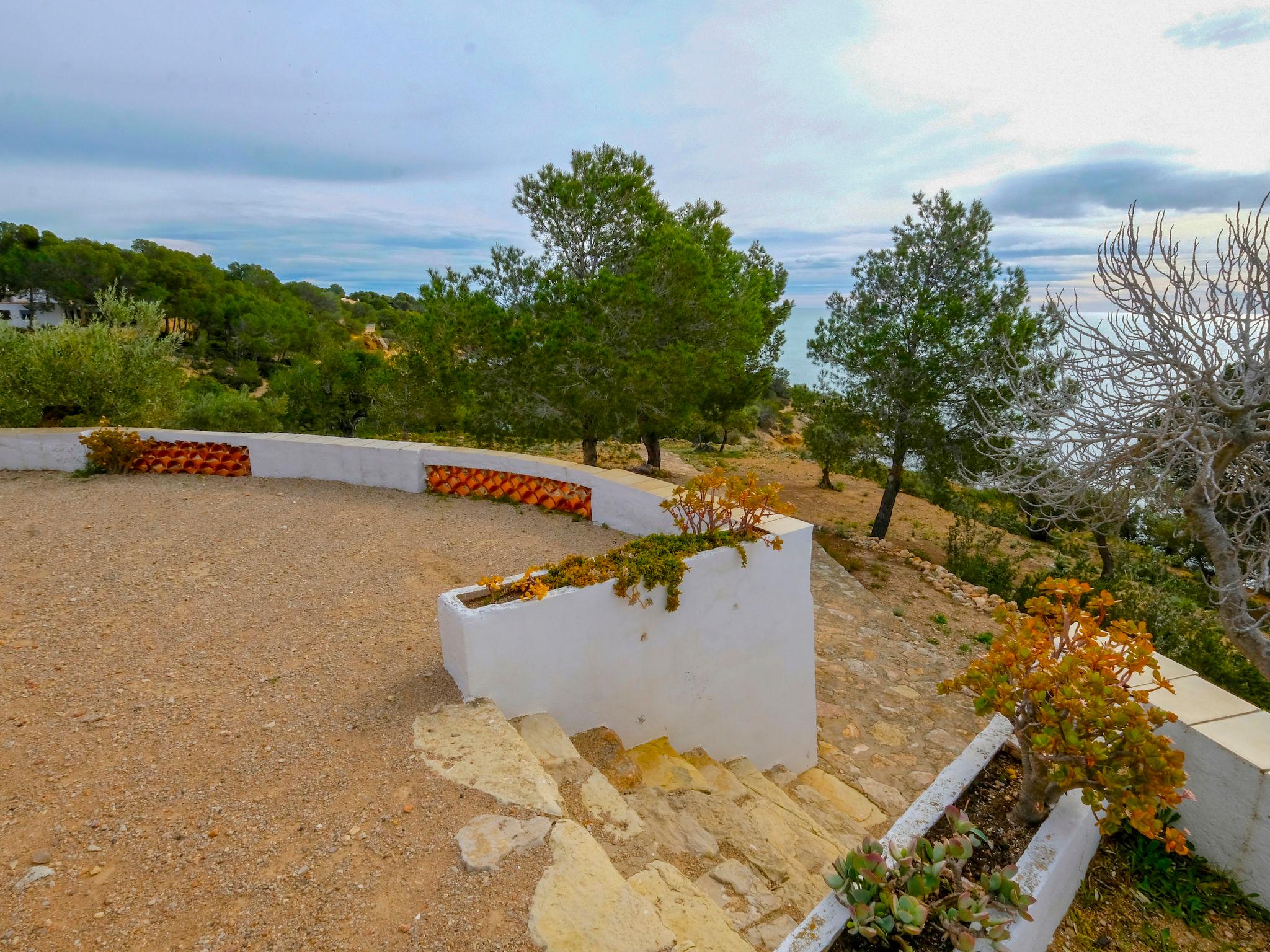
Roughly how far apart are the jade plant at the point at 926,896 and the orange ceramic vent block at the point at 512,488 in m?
4.68

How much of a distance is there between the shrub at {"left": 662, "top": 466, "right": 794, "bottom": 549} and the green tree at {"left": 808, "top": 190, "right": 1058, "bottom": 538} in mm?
7220

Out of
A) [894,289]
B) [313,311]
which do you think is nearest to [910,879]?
[894,289]

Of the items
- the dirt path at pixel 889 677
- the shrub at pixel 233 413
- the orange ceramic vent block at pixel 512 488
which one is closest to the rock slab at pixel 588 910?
the dirt path at pixel 889 677

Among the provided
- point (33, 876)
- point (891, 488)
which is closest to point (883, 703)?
point (33, 876)

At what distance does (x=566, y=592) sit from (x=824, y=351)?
430 inches

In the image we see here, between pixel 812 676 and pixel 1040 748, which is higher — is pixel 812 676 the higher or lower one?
the lower one

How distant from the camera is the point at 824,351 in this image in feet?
43.3

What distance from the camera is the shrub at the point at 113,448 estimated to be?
767 centimetres

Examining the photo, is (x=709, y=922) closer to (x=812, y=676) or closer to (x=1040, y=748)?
(x=1040, y=748)

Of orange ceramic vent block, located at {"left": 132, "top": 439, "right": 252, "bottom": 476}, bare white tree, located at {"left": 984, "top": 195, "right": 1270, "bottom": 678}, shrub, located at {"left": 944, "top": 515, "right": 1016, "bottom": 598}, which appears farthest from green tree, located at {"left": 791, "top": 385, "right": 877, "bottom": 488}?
orange ceramic vent block, located at {"left": 132, "top": 439, "right": 252, "bottom": 476}

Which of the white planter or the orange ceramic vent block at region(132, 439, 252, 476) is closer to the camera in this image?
the white planter

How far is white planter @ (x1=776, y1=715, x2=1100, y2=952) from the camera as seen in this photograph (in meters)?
2.13

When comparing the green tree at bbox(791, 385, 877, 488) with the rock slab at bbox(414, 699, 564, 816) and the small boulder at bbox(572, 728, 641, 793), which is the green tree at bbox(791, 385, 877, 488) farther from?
the rock slab at bbox(414, 699, 564, 816)

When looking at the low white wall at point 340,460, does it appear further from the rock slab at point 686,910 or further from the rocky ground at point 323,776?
the rock slab at point 686,910
